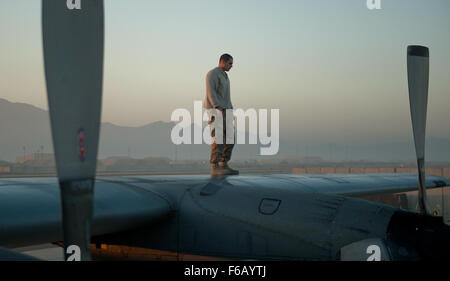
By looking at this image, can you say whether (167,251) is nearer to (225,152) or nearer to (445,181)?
(225,152)

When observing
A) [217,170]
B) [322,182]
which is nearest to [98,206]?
[217,170]

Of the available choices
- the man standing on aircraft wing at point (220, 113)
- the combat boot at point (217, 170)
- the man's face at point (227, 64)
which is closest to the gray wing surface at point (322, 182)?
the combat boot at point (217, 170)

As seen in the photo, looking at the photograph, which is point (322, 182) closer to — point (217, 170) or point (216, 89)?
point (217, 170)

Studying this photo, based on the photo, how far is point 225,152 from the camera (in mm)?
8305

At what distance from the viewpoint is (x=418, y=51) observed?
623 cm

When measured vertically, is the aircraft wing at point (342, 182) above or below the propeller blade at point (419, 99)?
below

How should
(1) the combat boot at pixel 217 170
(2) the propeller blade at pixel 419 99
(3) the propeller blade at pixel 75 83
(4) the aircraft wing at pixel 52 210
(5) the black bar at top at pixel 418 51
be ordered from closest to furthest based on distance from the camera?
(3) the propeller blade at pixel 75 83, (4) the aircraft wing at pixel 52 210, (2) the propeller blade at pixel 419 99, (5) the black bar at top at pixel 418 51, (1) the combat boot at pixel 217 170

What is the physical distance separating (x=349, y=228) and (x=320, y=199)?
572 millimetres

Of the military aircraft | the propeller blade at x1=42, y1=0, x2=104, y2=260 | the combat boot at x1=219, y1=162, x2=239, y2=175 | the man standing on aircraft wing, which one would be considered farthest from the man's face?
the propeller blade at x1=42, y1=0, x2=104, y2=260

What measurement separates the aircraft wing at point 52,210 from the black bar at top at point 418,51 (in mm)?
3649

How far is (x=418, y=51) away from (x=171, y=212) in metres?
3.78

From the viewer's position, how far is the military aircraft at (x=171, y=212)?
9.14 feet

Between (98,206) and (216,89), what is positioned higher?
A: (216,89)

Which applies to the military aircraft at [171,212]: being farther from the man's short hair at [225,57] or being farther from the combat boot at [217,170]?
the man's short hair at [225,57]
